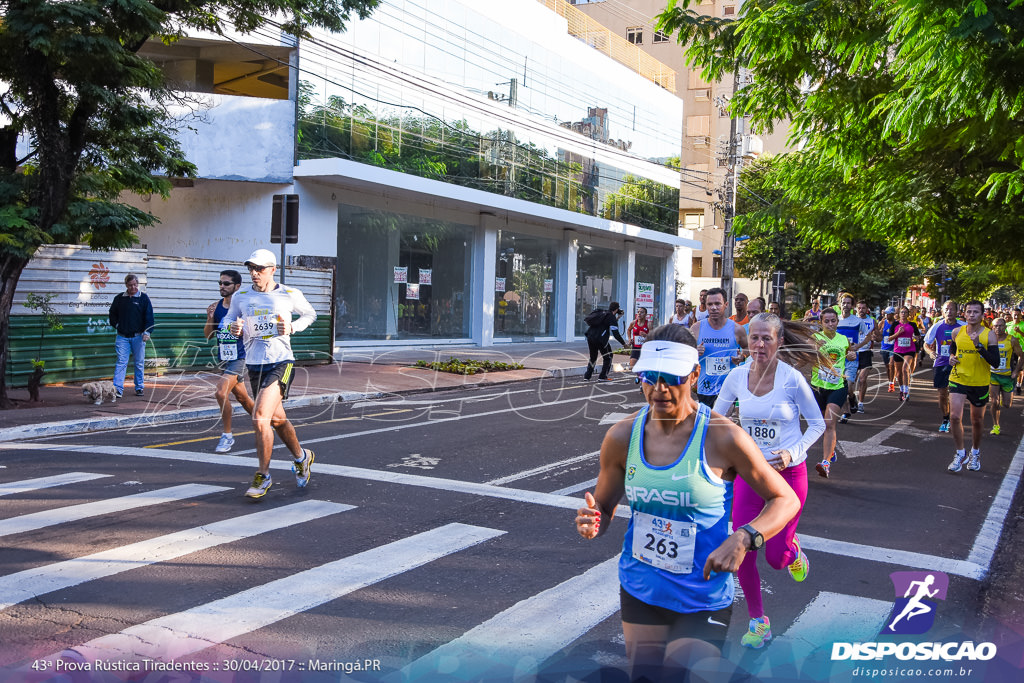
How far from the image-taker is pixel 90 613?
15.3 ft

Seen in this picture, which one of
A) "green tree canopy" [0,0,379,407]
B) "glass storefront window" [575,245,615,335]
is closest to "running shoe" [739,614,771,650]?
"green tree canopy" [0,0,379,407]

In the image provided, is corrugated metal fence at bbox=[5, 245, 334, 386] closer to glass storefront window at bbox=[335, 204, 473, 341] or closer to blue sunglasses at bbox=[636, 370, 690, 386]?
glass storefront window at bbox=[335, 204, 473, 341]

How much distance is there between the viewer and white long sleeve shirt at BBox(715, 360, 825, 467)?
5.22 meters

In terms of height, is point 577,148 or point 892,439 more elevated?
point 577,148

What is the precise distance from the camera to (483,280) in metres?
29.6

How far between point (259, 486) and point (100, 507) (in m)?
1.21

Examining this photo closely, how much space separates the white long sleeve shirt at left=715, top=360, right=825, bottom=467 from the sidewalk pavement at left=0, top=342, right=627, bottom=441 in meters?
8.98

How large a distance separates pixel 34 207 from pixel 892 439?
1268 centimetres

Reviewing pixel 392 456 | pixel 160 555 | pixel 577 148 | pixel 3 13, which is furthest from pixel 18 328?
pixel 577 148

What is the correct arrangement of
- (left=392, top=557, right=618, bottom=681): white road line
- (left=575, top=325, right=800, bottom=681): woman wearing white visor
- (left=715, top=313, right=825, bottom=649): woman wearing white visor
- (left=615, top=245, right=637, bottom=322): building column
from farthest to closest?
1. (left=615, top=245, right=637, bottom=322): building column
2. (left=715, top=313, right=825, bottom=649): woman wearing white visor
3. (left=392, top=557, right=618, bottom=681): white road line
4. (left=575, top=325, right=800, bottom=681): woman wearing white visor

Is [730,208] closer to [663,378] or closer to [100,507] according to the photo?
[100,507]

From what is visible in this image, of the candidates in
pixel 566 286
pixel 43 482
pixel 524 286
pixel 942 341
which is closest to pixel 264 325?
pixel 43 482

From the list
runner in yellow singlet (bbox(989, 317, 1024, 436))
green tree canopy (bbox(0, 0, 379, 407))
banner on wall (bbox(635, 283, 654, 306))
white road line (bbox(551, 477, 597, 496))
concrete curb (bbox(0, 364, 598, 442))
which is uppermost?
green tree canopy (bbox(0, 0, 379, 407))

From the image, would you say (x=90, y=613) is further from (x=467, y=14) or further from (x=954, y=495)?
(x=467, y=14)
